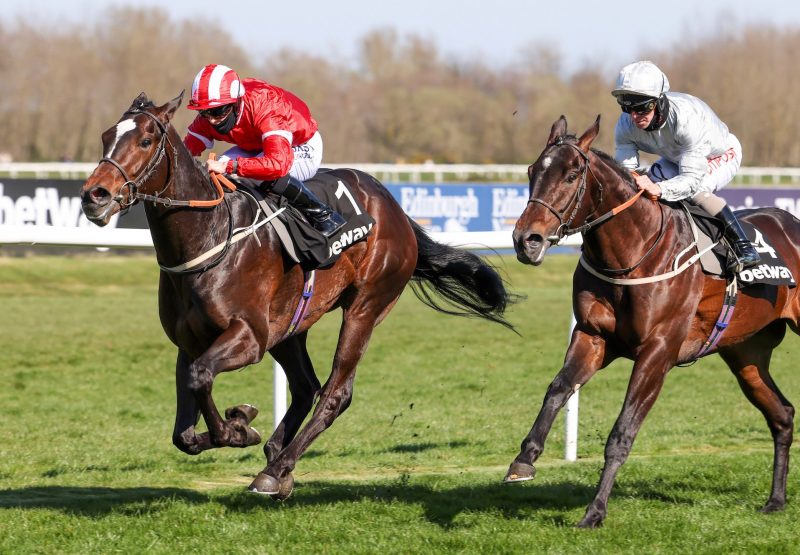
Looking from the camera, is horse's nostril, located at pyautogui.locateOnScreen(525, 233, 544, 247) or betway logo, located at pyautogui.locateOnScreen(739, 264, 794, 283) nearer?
horse's nostril, located at pyautogui.locateOnScreen(525, 233, 544, 247)

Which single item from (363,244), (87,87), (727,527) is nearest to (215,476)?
(363,244)

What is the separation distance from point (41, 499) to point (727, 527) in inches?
124

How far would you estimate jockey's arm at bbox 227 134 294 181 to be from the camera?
204 inches

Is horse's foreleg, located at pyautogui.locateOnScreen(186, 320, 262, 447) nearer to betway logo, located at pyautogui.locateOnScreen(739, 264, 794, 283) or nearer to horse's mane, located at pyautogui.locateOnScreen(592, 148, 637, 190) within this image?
horse's mane, located at pyautogui.locateOnScreen(592, 148, 637, 190)

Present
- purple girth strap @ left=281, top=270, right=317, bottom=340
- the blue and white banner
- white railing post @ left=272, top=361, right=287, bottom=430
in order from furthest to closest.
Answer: the blue and white banner < white railing post @ left=272, top=361, right=287, bottom=430 < purple girth strap @ left=281, top=270, right=317, bottom=340

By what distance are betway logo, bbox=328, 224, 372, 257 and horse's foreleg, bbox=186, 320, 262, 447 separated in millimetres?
724

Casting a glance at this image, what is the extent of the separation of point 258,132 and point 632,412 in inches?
83.9

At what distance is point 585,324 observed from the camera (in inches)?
205

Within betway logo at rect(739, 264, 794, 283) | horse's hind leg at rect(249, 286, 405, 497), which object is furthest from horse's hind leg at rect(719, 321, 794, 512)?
horse's hind leg at rect(249, 286, 405, 497)

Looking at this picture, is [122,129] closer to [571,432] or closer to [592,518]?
[592,518]

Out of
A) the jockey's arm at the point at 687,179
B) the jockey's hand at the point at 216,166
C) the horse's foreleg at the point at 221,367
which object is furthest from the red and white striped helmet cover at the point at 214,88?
the jockey's arm at the point at 687,179

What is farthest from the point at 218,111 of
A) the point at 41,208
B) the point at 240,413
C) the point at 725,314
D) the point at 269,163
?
the point at 41,208

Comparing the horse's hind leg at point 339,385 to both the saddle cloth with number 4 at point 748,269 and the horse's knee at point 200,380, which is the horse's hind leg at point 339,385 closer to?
the horse's knee at point 200,380

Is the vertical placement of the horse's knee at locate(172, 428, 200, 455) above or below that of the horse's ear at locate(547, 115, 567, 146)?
below
